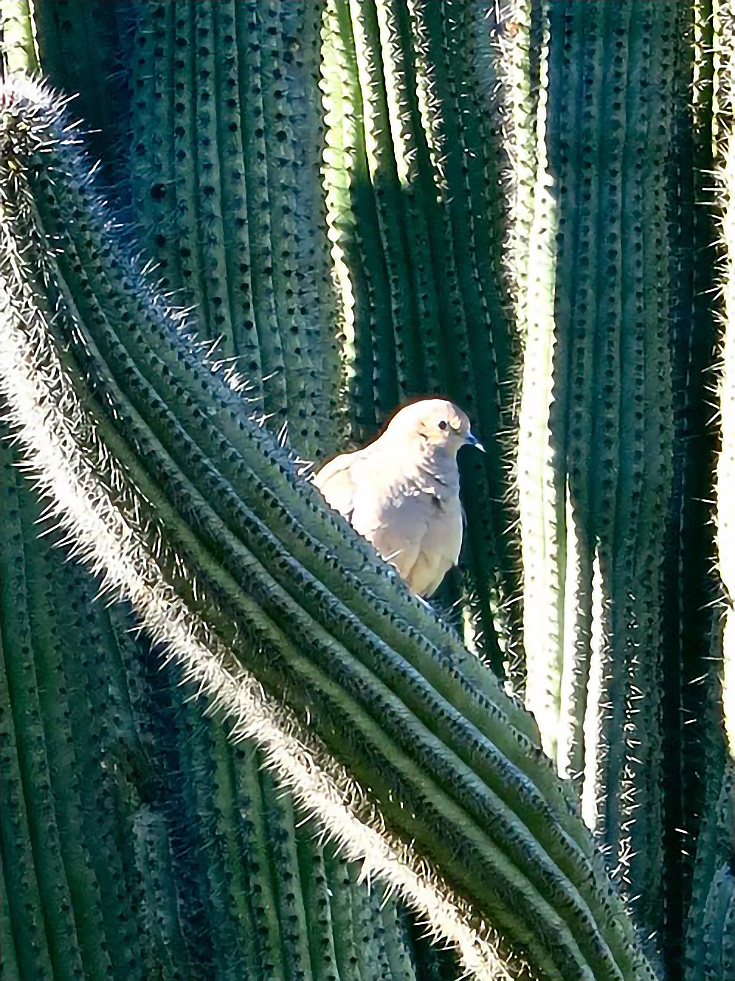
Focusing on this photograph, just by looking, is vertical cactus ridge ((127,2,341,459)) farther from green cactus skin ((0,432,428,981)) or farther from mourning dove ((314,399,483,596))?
green cactus skin ((0,432,428,981))

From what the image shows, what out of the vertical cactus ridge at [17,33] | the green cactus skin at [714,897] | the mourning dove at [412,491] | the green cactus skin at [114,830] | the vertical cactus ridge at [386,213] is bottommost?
the green cactus skin at [714,897]

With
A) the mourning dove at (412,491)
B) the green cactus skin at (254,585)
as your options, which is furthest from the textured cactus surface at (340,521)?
the mourning dove at (412,491)

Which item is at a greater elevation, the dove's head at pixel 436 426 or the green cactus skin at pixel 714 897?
the dove's head at pixel 436 426

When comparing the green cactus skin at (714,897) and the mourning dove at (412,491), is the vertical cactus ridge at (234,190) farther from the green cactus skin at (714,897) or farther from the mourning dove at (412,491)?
the green cactus skin at (714,897)

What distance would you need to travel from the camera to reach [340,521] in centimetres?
215

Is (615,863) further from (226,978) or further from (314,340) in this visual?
(314,340)

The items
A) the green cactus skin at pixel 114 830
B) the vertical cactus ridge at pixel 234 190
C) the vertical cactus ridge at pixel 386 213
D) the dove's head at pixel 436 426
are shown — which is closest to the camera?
the green cactus skin at pixel 114 830

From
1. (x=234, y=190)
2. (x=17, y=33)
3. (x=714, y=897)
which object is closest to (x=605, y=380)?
(x=234, y=190)

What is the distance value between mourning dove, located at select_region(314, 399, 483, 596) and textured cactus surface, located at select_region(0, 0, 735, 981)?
123 mm

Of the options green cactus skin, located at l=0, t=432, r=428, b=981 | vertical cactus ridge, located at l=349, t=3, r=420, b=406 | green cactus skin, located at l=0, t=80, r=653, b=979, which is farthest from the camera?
vertical cactus ridge, located at l=349, t=3, r=420, b=406

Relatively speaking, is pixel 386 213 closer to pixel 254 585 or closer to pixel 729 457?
pixel 729 457

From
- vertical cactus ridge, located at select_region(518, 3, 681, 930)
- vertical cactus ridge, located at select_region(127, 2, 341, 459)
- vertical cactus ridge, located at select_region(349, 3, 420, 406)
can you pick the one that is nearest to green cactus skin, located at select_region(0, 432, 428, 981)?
vertical cactus ridge, located at select_region(127, 2, 341, 459)

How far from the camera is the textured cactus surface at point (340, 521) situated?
201 cm

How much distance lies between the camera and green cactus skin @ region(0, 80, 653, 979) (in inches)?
76.7
